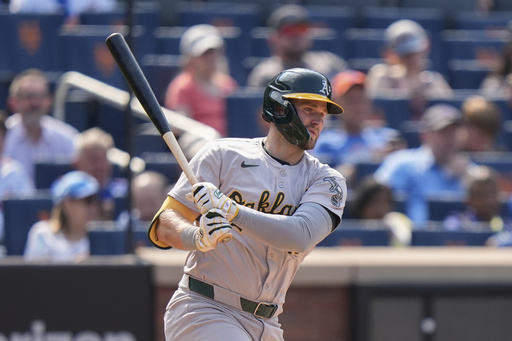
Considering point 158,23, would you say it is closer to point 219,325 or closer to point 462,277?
point 462,277

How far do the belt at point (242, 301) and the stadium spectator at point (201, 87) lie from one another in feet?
12.0

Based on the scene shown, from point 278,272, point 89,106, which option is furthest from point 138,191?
point 278,272

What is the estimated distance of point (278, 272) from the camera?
3578 mm

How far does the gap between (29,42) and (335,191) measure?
198 inches

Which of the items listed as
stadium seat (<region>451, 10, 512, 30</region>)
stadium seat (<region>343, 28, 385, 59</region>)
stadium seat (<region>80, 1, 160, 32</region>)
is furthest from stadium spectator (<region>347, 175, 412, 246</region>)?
stadium seat (<region>451, 10, 512, 30</region>)

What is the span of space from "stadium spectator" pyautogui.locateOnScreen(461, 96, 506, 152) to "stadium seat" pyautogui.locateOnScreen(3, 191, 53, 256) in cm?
334

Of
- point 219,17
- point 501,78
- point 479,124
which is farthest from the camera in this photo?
→ point 219,17

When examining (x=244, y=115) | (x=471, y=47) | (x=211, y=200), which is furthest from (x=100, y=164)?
(x=471, y=47)

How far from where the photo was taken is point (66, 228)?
5.61 metres

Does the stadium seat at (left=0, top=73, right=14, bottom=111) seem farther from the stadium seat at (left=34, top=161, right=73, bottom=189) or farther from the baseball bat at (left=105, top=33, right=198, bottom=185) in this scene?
the baseball bat at (left=105, top=33, right=198, bottom=185)

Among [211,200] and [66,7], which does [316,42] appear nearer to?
[66,7]

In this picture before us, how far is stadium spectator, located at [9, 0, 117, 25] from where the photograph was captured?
8.38 m

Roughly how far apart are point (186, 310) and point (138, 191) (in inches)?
99.7

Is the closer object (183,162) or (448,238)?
(183,162)
